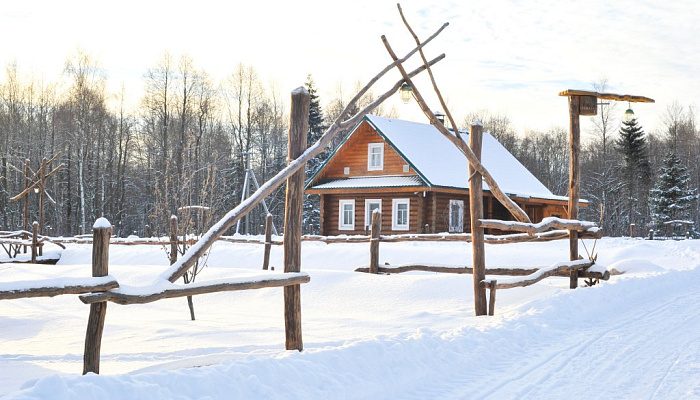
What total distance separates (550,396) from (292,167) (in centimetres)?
346

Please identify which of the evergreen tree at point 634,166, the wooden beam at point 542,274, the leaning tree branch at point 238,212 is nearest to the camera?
the leaning tree branch at point 238,212

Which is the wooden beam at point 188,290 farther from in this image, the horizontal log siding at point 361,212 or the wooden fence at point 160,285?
the horizontal log siding at point 361,212

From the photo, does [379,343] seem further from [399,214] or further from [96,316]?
[399,214]

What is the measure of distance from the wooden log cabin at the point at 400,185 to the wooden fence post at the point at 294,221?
21040 millimetres

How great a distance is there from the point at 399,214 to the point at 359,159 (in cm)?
350

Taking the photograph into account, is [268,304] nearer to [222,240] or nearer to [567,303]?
[567,303]

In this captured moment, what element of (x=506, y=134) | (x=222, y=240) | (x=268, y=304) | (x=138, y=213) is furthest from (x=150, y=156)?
(x=268, y=304)

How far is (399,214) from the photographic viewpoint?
31.2 meters

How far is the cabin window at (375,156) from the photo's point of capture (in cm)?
3206

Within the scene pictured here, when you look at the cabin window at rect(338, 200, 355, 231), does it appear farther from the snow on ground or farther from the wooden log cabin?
the snow on ground

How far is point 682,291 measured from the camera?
581 inches

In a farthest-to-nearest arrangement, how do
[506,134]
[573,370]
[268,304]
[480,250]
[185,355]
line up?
[506,134]
[268,304]
[480,250]
[185,355]
[573,370]

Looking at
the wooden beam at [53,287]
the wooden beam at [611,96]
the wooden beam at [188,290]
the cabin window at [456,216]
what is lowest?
the wooden beam at [188,290]

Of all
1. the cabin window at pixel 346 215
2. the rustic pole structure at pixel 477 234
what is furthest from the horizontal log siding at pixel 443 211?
the rustic pole structure at pixel 477 234
